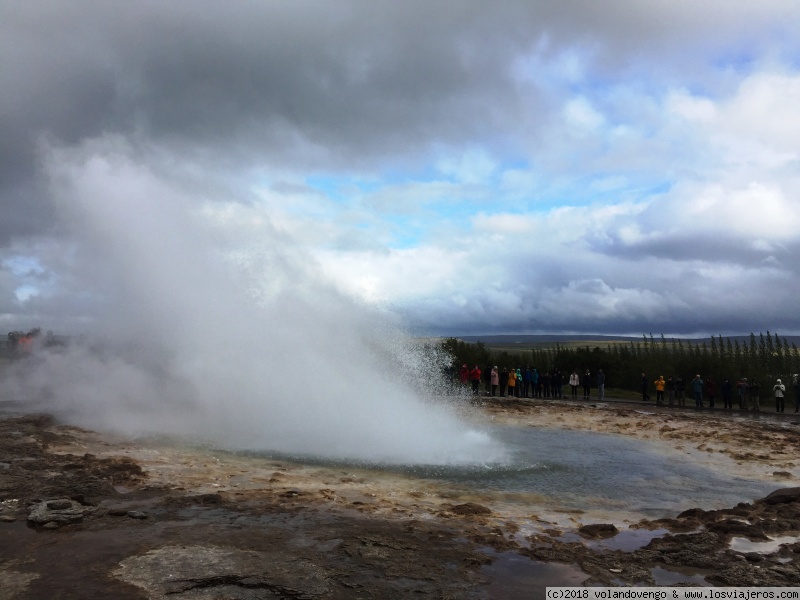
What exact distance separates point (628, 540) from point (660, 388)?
16.5 m

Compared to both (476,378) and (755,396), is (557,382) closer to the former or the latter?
(476,378)

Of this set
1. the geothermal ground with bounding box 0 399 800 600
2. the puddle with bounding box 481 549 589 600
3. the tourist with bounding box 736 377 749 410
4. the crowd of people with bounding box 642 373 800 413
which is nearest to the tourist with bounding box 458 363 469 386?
the crowd of people with bounding box 642 373 800 413

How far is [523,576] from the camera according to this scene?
4.53m

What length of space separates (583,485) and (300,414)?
231 inches

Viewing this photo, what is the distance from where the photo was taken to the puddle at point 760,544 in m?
5.29

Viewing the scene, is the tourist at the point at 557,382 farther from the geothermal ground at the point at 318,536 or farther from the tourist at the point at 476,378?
the geothermal ground at the point at 318,536

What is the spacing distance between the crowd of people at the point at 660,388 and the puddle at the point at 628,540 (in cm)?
1458

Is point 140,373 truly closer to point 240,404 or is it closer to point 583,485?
point 240,404

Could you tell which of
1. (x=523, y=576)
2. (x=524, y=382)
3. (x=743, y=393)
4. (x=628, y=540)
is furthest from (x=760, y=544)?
(x=524, y=382)

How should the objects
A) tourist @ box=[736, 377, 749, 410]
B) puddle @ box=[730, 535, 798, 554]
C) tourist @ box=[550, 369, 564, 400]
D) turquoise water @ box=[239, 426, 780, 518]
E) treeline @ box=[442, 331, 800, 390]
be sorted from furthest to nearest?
treeline @ box=[442, 331, 800, 390], tourist @ box=[550, 369, 564, 400], tourist @ box=[736, 377, 749, 410], turquoise water @ box=[239, 426, 780, 518], puddle @ box=[730, 535, 798, 554]

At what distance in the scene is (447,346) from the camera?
2900 centimetres

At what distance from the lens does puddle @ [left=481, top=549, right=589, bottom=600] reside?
4207 millimetres

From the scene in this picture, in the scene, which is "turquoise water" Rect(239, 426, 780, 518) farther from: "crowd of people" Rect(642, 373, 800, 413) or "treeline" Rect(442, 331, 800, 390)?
"treeline" Rect(442, 331, 800, 390)

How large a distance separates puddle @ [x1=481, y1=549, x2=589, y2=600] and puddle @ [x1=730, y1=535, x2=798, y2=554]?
185 cm
